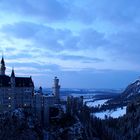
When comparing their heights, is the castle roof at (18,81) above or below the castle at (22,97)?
above

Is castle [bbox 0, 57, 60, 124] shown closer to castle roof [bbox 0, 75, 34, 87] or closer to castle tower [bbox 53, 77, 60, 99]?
castle roof [bbox 0, 75, 34, 87]

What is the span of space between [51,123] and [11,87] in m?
19.5

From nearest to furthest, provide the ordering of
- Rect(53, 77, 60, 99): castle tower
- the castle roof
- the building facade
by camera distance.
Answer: the building facade
the castle roof
Rect(53, 77, 60, 99): castle tower

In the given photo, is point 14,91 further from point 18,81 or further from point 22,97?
point 18,81

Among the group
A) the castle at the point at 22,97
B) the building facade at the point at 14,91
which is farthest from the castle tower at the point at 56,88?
the building facade at the point at 14,91

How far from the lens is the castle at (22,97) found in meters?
139

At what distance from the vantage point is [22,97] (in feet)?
466

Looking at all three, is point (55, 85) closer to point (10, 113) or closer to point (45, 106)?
point (45, 106)

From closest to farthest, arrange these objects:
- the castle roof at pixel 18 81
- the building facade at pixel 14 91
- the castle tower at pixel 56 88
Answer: the building facade at pixel 14 91 → the castle roof at pixel 18 81 → the castle tower at pixel 56 88

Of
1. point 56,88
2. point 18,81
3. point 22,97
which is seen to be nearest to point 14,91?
point 22,97

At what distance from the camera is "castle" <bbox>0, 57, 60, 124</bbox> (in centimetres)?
13875

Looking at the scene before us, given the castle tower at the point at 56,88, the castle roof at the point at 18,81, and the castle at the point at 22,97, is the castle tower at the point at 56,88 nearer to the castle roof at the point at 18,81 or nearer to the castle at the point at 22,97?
the castle at the point at 22,97

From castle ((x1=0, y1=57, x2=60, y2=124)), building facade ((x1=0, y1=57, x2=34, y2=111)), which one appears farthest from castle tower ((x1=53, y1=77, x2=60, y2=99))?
building facade ((x1=0, y1=57, x2=34, y2=111))

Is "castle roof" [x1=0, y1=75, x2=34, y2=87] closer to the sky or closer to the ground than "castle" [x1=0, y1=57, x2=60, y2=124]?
closer to the sky
